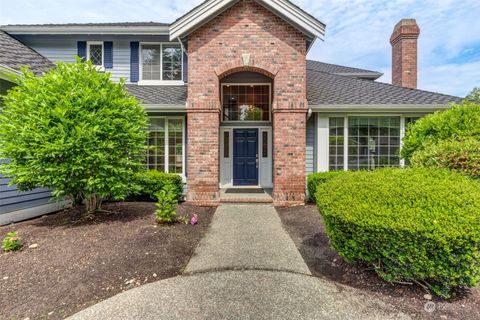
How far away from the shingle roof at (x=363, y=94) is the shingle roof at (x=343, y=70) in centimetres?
360

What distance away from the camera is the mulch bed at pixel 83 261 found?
9.14 ft

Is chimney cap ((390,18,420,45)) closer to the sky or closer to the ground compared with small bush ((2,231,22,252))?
closer to the sky

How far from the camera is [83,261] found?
353 cm

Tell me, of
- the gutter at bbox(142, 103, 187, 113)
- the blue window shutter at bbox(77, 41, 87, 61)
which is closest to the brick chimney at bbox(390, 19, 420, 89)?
the gutter at bbox(142, 103, 187, 113)

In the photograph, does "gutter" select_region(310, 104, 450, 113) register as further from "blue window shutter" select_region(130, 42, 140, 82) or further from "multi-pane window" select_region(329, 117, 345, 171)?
"blue window shutter" select_region(130, 42, 140, 82)

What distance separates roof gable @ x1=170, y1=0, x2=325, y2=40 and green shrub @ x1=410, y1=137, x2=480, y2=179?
14.8 feet

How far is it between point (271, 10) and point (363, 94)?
4025 millimetres

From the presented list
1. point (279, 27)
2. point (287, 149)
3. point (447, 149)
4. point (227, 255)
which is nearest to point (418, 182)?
point (447, 149)

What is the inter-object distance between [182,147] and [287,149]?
3.49 metres

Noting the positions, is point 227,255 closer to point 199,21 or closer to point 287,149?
point 287,149

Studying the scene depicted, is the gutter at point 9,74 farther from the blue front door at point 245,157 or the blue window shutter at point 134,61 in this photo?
the blue front door at point 245,157

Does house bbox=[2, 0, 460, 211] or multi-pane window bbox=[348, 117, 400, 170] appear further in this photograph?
multi-pane window bbox=[348, 117, 400, 170]

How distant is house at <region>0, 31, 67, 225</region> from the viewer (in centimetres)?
542

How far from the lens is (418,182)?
297 centimetres
